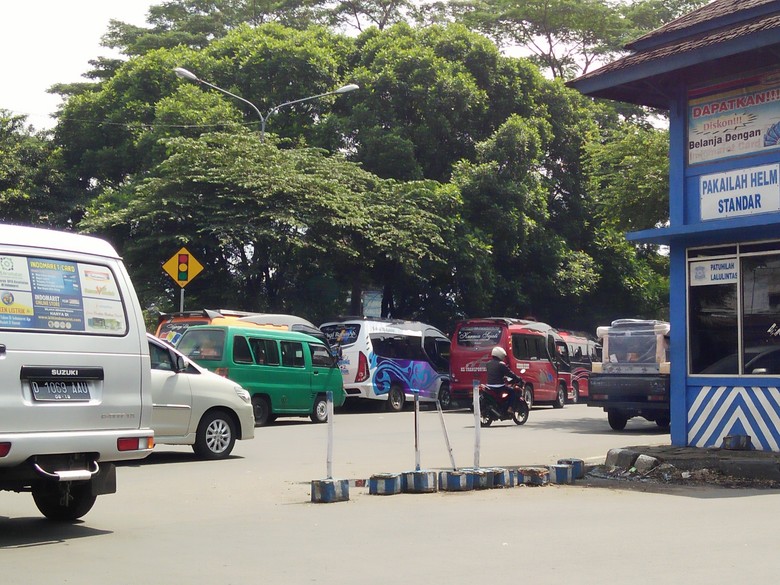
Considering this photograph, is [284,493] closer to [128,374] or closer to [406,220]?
[128,374]

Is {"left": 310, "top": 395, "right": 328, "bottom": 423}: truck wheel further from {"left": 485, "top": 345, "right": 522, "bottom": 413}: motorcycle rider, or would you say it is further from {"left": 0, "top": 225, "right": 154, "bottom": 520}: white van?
{"left": 0, "top": 225, "right": 154, "bottom": 520}: white van

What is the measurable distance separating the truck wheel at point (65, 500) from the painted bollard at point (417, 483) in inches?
141

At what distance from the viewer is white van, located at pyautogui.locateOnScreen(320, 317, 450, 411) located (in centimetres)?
2681

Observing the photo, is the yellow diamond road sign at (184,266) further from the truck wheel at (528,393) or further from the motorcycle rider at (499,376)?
the truck wheel at (528,393)

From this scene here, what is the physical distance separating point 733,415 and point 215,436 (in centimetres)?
709

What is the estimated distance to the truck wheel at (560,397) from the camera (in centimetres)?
3048

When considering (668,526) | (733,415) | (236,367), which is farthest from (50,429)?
(236,367)

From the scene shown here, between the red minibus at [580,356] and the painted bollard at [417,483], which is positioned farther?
the red minibus at [580,356]

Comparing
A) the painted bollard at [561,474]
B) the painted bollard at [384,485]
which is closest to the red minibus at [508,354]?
the painted bollard at [561,474]

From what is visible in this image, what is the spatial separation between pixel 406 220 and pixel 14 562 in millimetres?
24817

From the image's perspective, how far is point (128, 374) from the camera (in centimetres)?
842

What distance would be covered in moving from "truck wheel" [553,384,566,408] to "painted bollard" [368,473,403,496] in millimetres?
19666

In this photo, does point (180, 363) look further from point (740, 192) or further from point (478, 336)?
point (478, 336)

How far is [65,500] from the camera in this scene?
8.87 m
